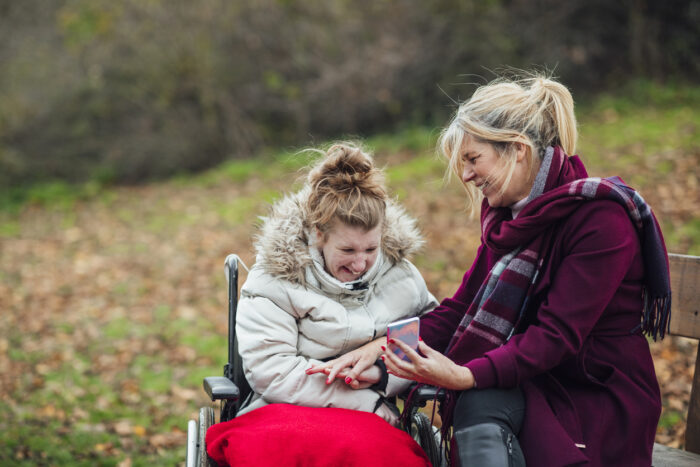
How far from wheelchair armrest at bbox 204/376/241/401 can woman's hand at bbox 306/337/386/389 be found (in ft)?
0.90

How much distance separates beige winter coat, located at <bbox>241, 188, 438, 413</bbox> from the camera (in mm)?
2322

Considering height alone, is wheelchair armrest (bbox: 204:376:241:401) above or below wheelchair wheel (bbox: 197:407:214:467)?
above

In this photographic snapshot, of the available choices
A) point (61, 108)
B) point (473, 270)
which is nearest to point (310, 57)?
point (61, 108)

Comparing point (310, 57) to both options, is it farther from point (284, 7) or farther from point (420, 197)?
point (420, 197)

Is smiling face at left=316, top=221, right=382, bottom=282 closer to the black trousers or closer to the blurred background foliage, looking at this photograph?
the black trousers

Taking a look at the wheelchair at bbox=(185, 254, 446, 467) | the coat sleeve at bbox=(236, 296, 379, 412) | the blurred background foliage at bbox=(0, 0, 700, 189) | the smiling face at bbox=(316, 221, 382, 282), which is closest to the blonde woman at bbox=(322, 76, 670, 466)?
the wheelchair at bbox=(185, 254, 446, 467)

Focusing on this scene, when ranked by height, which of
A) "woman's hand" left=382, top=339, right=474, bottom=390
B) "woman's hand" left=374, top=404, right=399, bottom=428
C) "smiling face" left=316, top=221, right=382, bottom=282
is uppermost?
"smiling face" left=316, top=221, right=382, bottom=282

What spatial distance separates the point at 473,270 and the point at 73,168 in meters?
14.6

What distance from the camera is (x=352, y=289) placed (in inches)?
96.0

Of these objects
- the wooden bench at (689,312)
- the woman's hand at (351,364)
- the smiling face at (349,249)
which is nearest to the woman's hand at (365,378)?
the woman's hand at (351,364)

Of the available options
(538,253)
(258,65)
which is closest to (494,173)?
(538,253)

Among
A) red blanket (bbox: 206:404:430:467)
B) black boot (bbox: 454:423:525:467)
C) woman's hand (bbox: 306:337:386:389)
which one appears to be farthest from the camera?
woman's hand (bbox: 306:337:386:389)

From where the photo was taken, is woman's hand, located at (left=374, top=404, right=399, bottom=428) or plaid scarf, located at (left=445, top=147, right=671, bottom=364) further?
woman's hand, located at (left=374, top=404, right=399, bottom=428)

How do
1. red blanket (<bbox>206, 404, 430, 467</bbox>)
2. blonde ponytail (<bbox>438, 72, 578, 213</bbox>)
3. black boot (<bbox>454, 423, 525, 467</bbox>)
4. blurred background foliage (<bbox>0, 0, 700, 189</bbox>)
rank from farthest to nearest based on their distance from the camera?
blurred background foliage (<bbox>0, 0, 700, 189</bbox>) < blonde ponytail (<bbox>438, 72, 578, 213</bbox>) < red blanket (<bbox>206, 404, 430, 467</bbox>) < black boot (<bbox>454, 423, 525, 467</bbox>)
